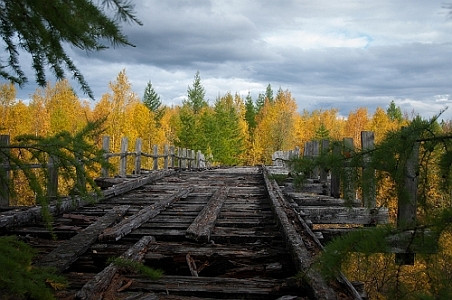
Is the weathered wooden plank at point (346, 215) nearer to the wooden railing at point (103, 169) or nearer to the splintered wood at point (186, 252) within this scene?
the splintered wood at point (186, 252)

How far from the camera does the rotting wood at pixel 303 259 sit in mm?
2371

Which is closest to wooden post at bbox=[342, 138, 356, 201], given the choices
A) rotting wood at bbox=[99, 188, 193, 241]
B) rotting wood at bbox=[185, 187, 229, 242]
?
rotting wood at bbox=[185, 187, 229, 242]

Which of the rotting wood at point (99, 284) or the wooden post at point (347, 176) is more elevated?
the wooden post at point (347, 176)

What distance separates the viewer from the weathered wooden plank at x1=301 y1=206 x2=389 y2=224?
612 centimetres

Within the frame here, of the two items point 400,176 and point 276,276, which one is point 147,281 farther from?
point 400,176

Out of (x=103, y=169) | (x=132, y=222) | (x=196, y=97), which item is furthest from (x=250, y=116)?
(x=132, y=222)

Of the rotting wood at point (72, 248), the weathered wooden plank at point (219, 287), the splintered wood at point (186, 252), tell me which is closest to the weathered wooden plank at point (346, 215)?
the splintered wood at point (186, 252)

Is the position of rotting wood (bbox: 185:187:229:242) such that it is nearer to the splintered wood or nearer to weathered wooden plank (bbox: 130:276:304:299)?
the splintered wood

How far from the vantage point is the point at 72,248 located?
3.51 metres

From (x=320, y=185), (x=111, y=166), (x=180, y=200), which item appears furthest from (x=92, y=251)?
(x=320, y=185)

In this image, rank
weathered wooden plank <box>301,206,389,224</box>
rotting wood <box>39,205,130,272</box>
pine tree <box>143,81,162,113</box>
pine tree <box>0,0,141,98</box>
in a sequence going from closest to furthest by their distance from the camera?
pine tree <box>0,0,141,98</box> < rotting wood <box>39,205,130,272</box> < weathered wooden plank <box>301,206,389,224</box> < pine tree <box>143,81,162,113</box>

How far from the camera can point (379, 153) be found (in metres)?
2.60

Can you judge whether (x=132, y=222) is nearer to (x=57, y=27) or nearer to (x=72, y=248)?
(x=72, y=248)

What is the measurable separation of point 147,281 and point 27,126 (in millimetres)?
42973
